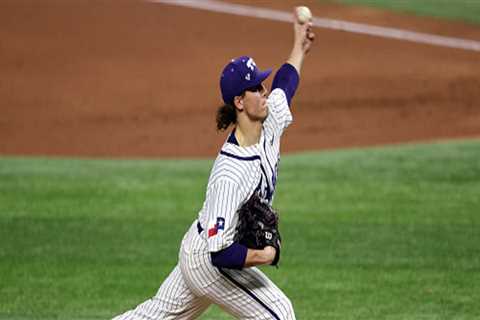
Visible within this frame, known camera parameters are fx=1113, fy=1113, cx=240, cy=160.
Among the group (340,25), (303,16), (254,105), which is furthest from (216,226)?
(340,25)

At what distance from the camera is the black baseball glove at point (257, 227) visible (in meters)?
6.05

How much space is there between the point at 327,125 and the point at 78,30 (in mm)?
6595

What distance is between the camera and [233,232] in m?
6.07

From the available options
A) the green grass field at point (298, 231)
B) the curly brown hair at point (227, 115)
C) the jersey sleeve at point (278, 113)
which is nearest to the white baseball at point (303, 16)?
the jersey sleeve at point (278, 113)

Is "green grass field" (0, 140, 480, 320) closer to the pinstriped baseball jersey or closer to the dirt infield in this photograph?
the dirt infield

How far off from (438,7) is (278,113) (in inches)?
717

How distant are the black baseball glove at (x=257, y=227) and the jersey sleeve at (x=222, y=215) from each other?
0.05 metres

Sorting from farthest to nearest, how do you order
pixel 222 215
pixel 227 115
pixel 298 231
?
pixel 298 231 < pixel 227 115 < pixel 222 215

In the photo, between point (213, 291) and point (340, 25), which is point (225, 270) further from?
point (340, 25)

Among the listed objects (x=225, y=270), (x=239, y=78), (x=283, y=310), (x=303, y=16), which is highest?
(x=303, y=16)

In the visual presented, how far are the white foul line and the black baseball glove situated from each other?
15255 mm

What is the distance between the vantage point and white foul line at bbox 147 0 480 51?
2095cm

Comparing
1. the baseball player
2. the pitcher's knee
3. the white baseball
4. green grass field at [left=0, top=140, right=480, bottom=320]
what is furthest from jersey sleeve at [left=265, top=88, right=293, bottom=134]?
green grass field at [left=0, top=140, right=480, bottom=320]

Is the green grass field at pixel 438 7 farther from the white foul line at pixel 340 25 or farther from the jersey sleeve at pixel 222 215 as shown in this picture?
the jersey sleeve at pixel 222 215
